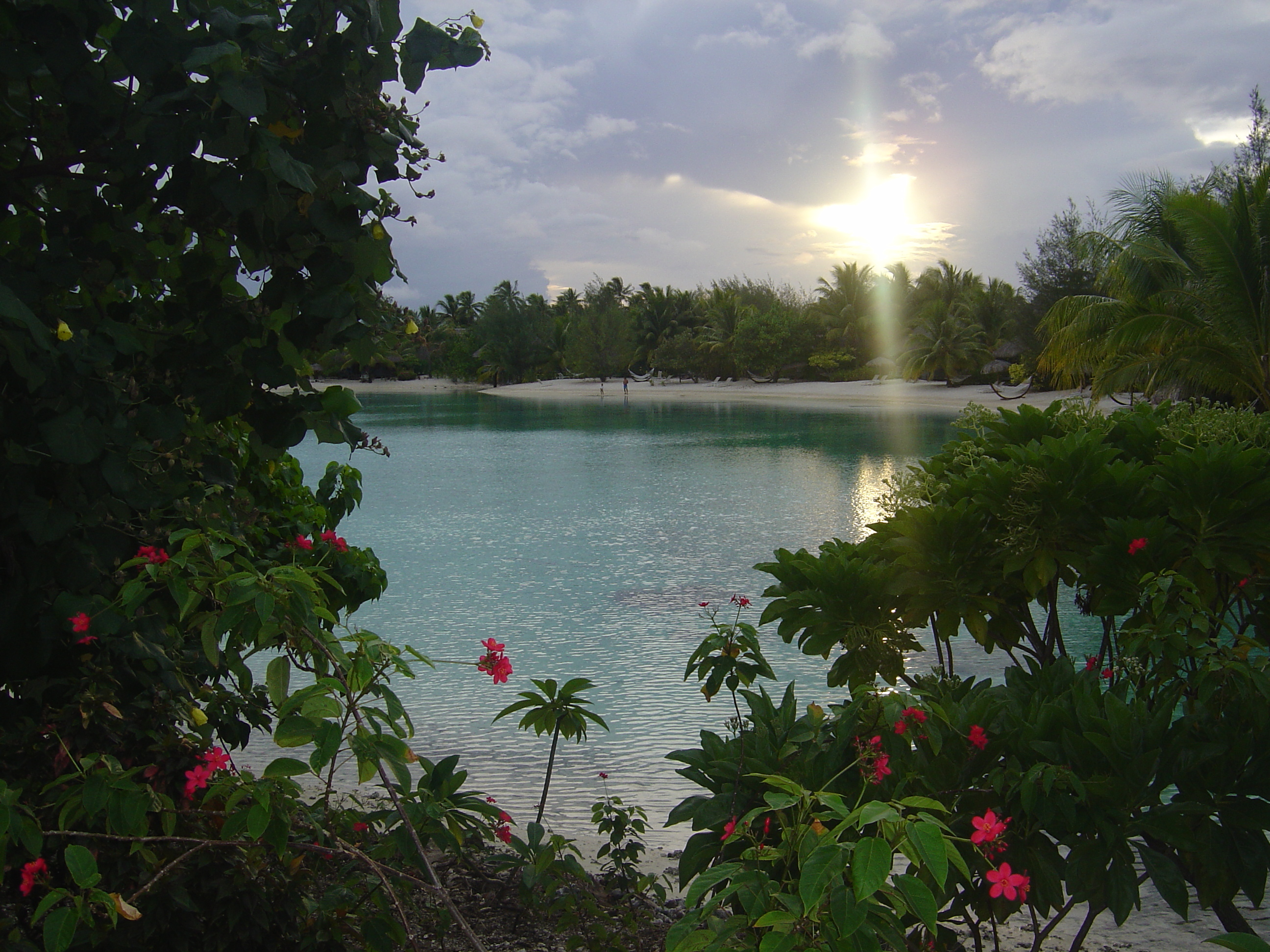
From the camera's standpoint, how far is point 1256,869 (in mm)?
2053

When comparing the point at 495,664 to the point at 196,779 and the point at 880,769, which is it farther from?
the point at 880,769

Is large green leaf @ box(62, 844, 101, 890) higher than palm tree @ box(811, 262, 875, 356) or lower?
lower

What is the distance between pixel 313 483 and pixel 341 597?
15982 millimetres

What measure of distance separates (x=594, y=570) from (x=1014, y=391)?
123ft

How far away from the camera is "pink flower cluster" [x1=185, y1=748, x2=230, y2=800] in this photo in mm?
1860

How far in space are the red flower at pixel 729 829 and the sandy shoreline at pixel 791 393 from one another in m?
28.1

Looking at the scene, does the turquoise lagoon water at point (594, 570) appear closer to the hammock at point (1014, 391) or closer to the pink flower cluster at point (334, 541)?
the pink flower cluster at point (334, 541)

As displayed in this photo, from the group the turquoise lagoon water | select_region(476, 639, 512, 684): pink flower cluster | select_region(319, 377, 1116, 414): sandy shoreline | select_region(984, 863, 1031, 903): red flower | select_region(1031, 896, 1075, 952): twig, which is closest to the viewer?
select_region(984, 863, 1031, 903): red flower

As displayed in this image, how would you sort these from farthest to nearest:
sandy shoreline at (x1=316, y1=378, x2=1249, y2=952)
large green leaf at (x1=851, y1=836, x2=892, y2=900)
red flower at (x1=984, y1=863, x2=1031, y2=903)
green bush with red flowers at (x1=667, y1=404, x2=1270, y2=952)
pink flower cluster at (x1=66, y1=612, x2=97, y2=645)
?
1. sandy shoreline at (x1=316, y1=378, x2=1249, y2=952)
2. pink flower cluster at (x1=66, y1=612, x2=97, y2=645)
3. green bush with red flowers at (x1=667, y1=404, x2=1270, y2=952)
4. red flower at (x1=984, y1=863, x2=1031, y2=903)
5. large green leaf at (x1=851, y1=836, x2=892, y2=900)

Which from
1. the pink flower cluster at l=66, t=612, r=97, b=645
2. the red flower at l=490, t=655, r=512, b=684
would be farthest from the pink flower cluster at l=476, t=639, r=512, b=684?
the pink flower cluster at l=66, t=612, r=97, b=645

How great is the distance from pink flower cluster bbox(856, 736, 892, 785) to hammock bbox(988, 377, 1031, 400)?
41008mm

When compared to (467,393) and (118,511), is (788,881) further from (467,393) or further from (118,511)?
(467,393)

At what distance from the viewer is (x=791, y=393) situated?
54406 millimetres

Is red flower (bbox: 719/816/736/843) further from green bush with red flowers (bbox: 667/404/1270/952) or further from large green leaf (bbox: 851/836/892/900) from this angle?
large green leaf (bbox: 851/836/892/900)
